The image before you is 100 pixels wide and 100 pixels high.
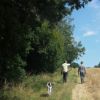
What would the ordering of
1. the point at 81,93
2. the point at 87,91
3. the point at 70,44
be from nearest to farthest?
1. the point at 81,93
2. the point at 87,91
3. the point at 70,44

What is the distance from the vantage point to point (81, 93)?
1188 inches

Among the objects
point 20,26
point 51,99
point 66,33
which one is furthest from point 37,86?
point 66,33

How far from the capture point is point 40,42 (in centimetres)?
4206

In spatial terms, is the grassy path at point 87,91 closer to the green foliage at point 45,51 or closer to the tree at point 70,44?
the green foliage at point 45,51

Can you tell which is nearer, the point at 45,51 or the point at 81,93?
the point at 81,93

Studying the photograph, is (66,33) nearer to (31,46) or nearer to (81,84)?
(31,46)

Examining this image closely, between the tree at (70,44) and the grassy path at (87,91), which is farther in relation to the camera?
the tree at (70,44)

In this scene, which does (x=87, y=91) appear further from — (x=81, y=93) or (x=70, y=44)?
(x=70, y=44)

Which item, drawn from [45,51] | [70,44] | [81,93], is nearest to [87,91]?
[81,93]

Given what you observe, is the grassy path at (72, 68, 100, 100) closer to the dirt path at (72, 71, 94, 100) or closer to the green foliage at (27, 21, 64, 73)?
the dirt path at (72, 71, 94, 100)

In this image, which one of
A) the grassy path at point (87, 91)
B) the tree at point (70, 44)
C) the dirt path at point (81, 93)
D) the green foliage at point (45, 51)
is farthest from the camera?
the tree at point (70, 44)

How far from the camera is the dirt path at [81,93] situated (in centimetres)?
2794

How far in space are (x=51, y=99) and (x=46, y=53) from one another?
698 inches

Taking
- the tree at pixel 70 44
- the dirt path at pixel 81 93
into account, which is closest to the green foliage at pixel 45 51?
the dirt path at pixel 81 93
